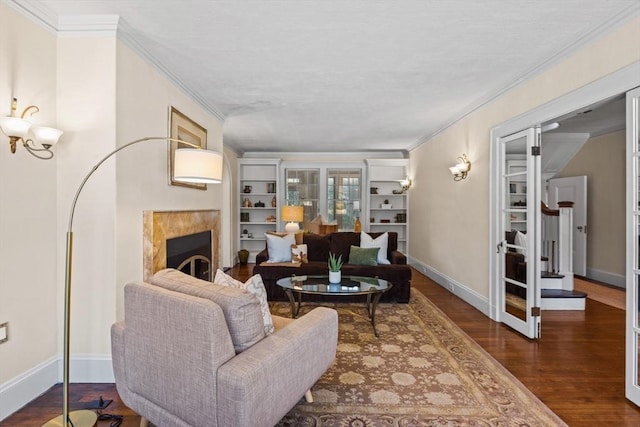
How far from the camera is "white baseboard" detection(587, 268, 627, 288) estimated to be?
543cm

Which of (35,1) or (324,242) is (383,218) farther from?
(35,1)

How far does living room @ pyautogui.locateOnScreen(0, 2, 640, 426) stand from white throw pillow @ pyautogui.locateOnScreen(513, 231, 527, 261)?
4.23 feet

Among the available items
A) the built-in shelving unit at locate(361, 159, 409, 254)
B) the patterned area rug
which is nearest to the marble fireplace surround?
the patterned area rug

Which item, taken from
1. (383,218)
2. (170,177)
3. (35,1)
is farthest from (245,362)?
(383,218)

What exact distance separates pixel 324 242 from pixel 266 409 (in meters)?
3.57

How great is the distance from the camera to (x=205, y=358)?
150cm

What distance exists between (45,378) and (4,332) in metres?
0.49

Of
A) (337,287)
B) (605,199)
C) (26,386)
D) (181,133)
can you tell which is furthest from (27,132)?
(605,199)

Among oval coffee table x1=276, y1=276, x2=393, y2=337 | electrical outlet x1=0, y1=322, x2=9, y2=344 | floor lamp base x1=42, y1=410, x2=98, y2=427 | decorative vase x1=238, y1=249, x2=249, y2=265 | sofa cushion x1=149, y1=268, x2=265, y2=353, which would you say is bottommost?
floor lamp base x1=42, y1=410, x2=98, y2=427

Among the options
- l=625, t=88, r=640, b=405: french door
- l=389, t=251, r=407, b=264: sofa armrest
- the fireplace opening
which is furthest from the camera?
l=389, t=251, r=407, b=264: sofa armrest

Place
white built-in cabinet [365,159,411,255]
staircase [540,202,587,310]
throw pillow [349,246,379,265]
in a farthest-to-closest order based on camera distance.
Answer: white built-in cabinet [365,159,411,255]
throw pillow [349,246,379,265]
staircase [540,202,587,310]

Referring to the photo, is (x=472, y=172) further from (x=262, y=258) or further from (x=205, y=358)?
(x=205, y=358)

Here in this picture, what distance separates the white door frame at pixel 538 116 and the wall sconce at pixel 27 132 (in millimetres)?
3706

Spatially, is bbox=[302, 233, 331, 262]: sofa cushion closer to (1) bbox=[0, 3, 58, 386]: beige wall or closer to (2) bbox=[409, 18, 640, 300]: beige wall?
(2) bbox=[409, 18, 640, 300]: beige wall
